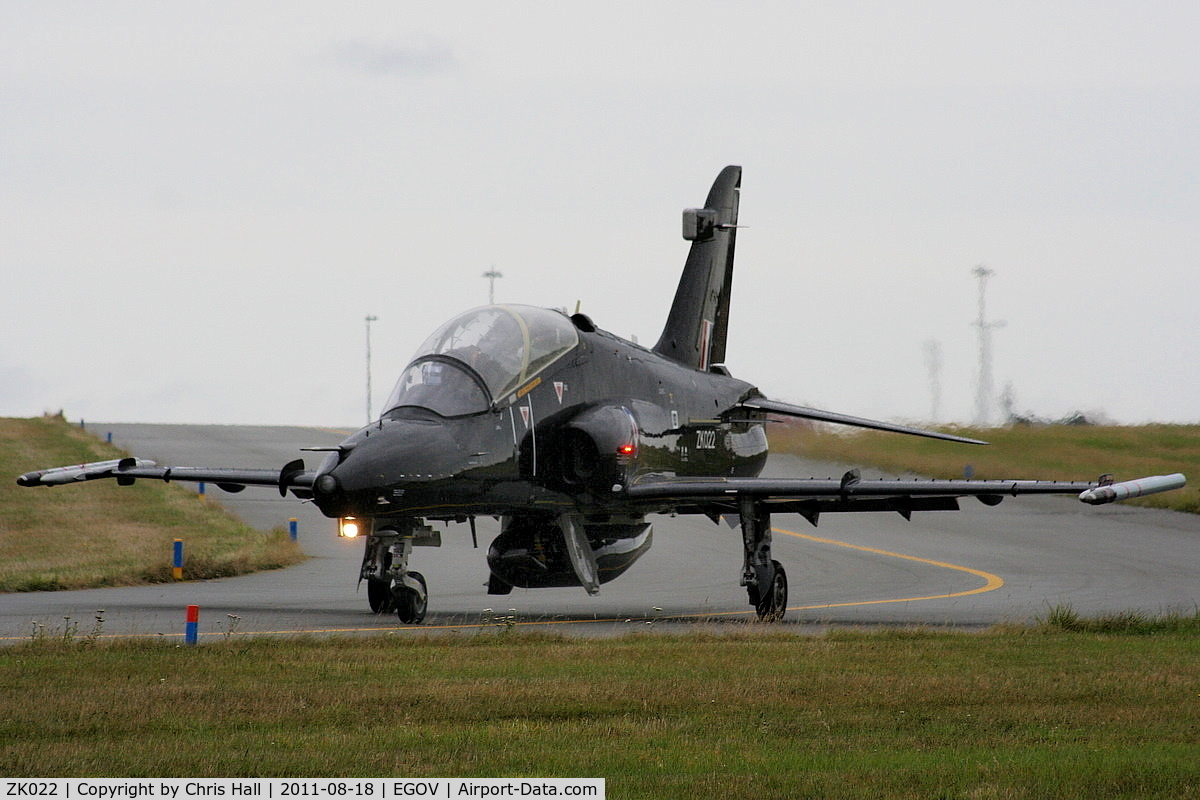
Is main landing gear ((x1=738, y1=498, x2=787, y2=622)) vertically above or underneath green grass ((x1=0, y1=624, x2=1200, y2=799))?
above

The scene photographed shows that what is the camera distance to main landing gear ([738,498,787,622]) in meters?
20.9

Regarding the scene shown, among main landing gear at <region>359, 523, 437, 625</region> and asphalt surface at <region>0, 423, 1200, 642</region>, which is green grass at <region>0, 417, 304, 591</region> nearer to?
asphalt surface at <region>0, 423, 1200, 642</region>

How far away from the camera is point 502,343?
1925 centimetres

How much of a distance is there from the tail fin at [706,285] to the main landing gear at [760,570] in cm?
506

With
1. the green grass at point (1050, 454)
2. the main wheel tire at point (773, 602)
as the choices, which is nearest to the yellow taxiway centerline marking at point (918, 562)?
the main wheel tire at point (773, 602)

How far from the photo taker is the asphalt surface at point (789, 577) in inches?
791

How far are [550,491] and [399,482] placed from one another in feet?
9.87

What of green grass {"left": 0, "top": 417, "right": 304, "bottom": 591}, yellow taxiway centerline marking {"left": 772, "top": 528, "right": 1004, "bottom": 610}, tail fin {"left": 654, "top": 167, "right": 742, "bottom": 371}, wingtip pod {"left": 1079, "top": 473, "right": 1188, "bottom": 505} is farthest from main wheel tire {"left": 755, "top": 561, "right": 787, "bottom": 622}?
green grass {"left": 0, "top": 417, "right": 304, "bottom": 591}

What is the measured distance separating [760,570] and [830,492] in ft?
5.40

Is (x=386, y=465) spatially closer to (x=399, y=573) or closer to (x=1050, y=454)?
(x=399, y=573)

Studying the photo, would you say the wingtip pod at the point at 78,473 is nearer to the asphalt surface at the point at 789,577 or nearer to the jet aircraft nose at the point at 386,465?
the asphalt surface at the point at 789,577

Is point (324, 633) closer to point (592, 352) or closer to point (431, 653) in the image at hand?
point (431, 653)

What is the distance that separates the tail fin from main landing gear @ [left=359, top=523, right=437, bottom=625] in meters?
7.69

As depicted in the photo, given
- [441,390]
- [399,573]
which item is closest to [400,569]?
[399,573]
